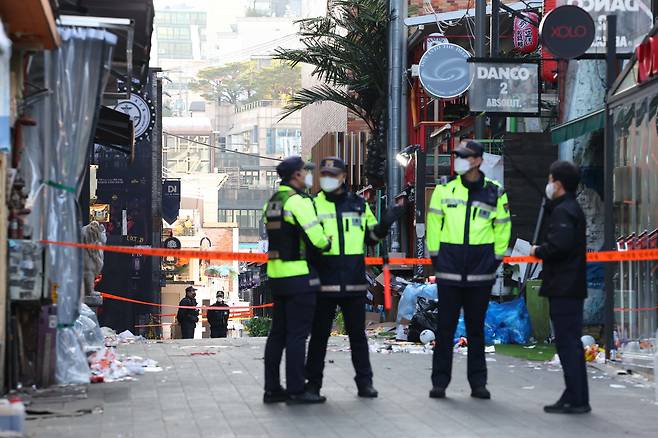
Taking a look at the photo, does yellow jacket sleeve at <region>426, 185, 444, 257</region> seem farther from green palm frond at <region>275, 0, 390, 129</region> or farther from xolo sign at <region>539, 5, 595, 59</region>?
green palm frond at <region>275, 0, 390, 129</region>

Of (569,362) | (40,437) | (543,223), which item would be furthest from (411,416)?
(40,437)

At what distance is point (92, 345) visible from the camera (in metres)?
14.4

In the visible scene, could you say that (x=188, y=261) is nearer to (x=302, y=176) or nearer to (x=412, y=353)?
(x=412, y=353)

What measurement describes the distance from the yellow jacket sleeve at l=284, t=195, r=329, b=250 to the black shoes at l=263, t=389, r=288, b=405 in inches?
46.8

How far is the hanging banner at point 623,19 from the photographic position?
17750 millimetres

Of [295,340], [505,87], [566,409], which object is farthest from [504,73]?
[566,409]

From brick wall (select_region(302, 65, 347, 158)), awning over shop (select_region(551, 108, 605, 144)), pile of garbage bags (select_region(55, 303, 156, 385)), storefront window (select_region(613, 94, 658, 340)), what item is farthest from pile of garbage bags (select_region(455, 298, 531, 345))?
brick wall (select_region(302, 65, 347, 158))

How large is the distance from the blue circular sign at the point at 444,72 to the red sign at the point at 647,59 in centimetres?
1241

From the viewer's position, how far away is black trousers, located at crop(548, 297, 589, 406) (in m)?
9.52

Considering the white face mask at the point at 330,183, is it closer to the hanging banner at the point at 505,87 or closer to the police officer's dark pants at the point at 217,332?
the hanging banner at the point at 505,87

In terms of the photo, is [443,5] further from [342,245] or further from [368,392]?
[368,392]

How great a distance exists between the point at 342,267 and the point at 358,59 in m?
21.1

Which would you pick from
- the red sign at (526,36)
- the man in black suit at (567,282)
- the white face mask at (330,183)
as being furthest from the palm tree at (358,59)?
the man in black suit at (567,282)

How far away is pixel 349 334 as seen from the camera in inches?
414
